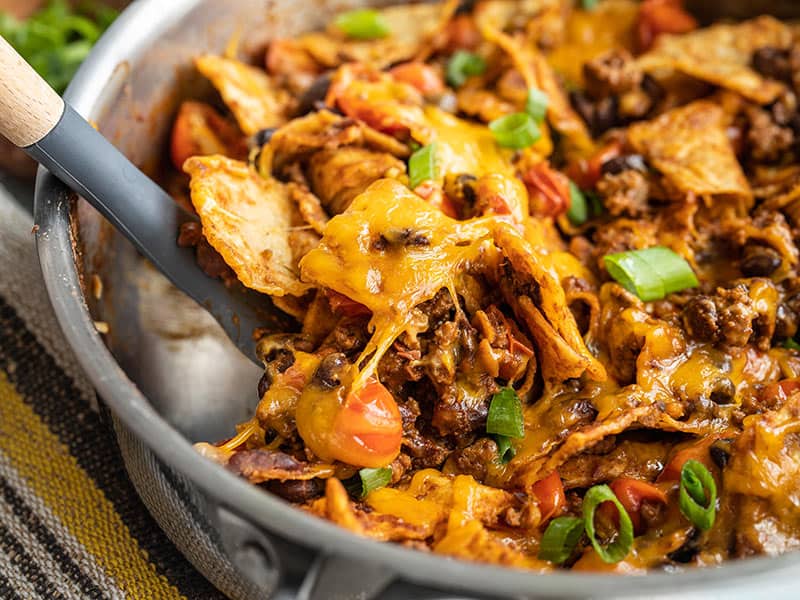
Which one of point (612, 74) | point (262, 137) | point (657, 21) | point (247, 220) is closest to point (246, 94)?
point (262, 137)

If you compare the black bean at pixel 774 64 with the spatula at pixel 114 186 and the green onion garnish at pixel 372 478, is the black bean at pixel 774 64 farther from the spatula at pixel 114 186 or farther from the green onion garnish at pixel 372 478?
the green onion garnish at pixel 372 478

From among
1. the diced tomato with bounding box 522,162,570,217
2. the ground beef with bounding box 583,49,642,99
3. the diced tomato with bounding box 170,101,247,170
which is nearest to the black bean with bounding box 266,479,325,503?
the diced tomato with bounding box 522,162,570,217

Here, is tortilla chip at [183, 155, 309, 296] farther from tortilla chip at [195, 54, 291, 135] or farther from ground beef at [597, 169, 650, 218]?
ground beef at [597, 169, 650, 218]

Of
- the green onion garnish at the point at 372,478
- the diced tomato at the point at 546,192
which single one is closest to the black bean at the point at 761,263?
the diced tomato at the point at 546,192

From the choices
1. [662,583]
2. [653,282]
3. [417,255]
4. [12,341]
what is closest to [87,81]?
[12,341]

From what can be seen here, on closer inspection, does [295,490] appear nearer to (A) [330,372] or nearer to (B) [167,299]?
(A) [330,372]

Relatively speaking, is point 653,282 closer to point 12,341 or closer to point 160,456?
point 160,456
